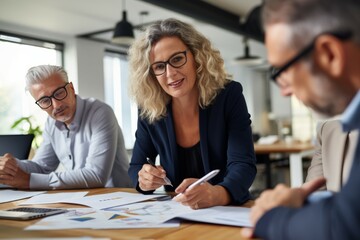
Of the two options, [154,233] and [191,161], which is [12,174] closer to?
[191,161]

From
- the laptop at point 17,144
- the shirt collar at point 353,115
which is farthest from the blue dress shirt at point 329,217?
the laptop at point 17,144

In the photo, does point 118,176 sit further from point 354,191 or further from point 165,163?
point 354,191

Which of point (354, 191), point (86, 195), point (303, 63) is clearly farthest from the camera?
point (86, 195)

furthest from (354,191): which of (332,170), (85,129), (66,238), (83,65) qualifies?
(83,65)

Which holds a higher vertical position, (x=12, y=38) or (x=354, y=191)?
(x=12, y=38)

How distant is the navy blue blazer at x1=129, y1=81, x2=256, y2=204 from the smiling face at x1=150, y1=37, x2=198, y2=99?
5.3 inches

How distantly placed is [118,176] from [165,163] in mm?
575

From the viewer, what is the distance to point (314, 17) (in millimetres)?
747

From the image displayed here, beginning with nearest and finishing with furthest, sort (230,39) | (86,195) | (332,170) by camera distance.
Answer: (332,170)
(86,195)
(230,39)

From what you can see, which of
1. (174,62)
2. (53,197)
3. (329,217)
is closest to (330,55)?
(329,217)

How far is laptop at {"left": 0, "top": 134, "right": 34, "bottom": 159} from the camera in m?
2.25

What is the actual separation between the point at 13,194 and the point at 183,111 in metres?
0.91

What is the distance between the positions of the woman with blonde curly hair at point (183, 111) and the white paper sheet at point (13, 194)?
1.62 feet

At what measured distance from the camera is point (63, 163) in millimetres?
2463
